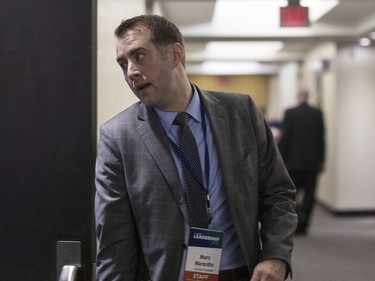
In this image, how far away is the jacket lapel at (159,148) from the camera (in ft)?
4.14

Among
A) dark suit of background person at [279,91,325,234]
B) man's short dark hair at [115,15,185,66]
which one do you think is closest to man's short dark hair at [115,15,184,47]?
man's short dark hair at [115,15,185,66]

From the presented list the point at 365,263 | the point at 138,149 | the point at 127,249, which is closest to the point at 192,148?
the point at 138,149

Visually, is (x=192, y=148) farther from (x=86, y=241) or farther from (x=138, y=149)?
(x=86, y=241)

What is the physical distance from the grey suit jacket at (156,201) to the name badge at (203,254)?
0.02m

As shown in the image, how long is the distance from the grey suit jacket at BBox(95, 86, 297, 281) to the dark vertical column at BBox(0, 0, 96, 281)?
11cm

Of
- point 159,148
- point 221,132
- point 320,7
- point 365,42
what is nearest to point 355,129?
point 365,42

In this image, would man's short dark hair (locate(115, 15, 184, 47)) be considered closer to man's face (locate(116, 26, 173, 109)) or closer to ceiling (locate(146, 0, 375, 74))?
man's face (locate(116, 26, 173, 109))

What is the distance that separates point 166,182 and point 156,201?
0.05m

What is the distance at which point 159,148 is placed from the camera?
1.29m

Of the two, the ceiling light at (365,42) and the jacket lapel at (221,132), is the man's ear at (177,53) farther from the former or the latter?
the ceiling light at (365,42)

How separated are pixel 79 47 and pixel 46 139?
267mm

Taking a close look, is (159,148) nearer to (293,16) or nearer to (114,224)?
(114,224)

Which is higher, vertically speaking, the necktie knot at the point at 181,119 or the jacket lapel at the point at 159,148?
the necktie knot at the point at 181,119

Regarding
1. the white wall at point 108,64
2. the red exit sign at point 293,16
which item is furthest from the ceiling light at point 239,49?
the white wall at point 108,64
